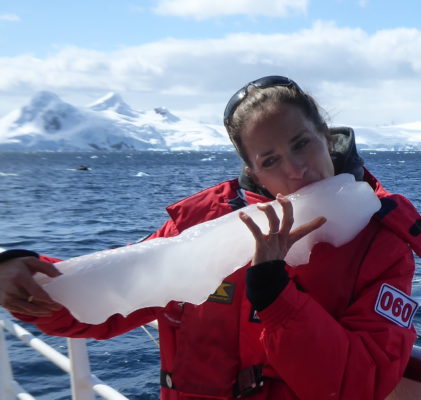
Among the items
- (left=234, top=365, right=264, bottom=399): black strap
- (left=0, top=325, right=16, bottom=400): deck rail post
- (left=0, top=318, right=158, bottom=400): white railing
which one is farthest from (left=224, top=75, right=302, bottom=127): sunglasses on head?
(left=0, top=325, right=16, bottom=400): deck rail post

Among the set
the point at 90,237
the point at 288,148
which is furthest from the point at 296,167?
the point at 90,237

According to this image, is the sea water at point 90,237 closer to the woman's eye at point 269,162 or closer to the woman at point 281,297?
the woman at point 281,297

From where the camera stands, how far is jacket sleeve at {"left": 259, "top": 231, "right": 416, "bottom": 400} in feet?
4.70

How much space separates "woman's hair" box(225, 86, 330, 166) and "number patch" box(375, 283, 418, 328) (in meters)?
0.57

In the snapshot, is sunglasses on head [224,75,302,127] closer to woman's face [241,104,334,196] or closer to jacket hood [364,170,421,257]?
woman's face [241,104,334,196]

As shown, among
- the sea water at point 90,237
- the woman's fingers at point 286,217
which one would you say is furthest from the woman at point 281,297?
the sea water at point 90,237

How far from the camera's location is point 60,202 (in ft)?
87.0

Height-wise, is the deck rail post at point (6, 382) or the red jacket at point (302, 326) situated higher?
the red jacket at point (302, 326)

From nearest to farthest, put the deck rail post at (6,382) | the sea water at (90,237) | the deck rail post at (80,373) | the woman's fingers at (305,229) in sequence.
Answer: the woman's fingers at (305,229)
the deck rail post at (80,373)
the deck rail post at (6,382)
the sea water at (90,237)

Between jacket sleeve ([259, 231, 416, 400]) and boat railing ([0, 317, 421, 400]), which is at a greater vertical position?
jacket sleeve ([259, 231, 416, 400])

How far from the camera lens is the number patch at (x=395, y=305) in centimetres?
153

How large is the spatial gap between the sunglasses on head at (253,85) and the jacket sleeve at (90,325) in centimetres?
43

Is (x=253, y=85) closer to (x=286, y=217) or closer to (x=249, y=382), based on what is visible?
(x=286, y=217)

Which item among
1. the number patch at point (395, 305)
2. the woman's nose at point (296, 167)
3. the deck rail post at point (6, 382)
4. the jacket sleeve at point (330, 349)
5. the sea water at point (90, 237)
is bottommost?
the sea water at point (90, 237)
